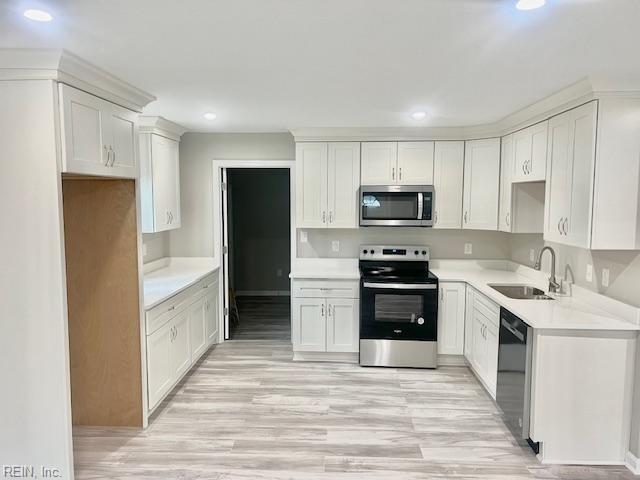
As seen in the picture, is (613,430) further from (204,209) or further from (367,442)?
(204,209)

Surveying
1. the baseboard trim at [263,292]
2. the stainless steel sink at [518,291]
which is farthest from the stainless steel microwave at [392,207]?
the baseboard trim at [263,292]

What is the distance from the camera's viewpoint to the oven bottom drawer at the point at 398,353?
163 inches

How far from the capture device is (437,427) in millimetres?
3104

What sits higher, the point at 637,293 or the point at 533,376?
the point at 637,293

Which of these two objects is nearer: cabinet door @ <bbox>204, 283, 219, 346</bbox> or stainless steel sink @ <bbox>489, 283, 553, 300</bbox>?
stainless steel sink @ <bbox>489, 283, 553, 300</bbox>

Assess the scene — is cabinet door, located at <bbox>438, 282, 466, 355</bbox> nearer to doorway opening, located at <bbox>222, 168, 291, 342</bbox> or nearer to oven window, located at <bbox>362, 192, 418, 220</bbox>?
oven window, located at <bbox>362, 192, 418, 220</bbox>

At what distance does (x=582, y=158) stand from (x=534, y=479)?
2.02 metres

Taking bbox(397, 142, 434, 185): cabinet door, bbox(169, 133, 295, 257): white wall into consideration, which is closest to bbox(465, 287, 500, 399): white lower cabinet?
bbox(397, 142, 434, 185): cabinet door

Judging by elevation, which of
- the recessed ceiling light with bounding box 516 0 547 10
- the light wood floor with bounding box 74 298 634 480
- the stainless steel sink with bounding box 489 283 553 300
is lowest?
the light wood floor with bounding box 74 298 634 480

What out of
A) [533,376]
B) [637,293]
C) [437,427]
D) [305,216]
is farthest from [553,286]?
[305,216]

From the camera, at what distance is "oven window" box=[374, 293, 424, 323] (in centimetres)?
412

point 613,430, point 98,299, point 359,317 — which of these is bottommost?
point 613,430

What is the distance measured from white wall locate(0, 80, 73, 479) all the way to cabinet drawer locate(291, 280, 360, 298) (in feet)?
7.73

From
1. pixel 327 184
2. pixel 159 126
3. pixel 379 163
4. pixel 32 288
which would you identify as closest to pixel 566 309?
pixel 379 163
